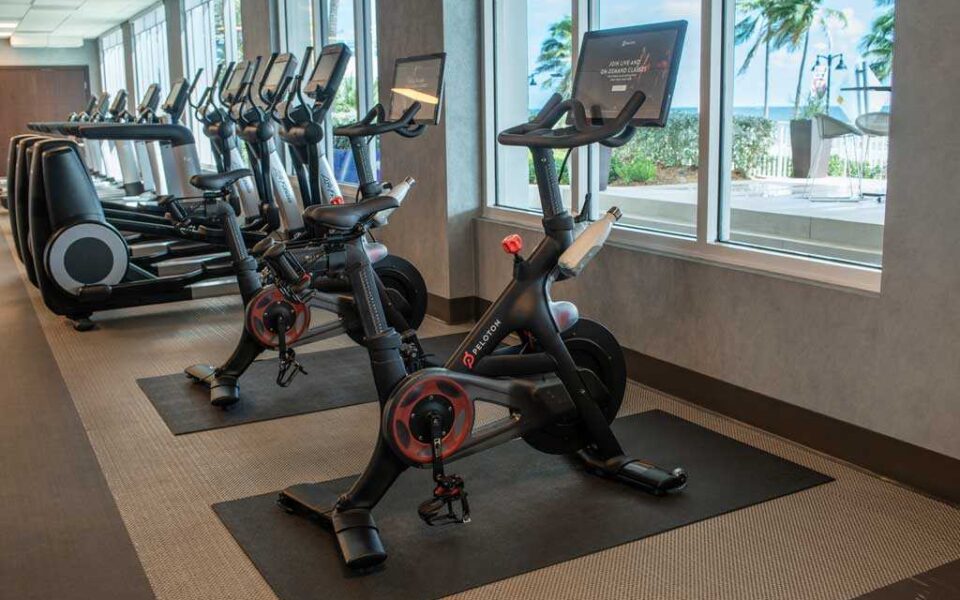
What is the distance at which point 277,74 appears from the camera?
6.54 meters

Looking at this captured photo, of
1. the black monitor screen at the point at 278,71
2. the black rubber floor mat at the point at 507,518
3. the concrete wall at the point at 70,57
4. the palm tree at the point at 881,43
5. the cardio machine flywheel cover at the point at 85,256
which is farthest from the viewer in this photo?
the concrete wall at the point at 70,57

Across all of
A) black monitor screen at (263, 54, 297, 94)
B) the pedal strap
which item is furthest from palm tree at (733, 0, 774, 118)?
black monitor screen at (263, 54, 297, 94)

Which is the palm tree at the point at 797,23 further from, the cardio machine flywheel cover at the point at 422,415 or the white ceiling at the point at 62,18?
the white ceiling at the point at 62,18

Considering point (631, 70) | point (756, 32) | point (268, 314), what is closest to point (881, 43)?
point (756, 32)

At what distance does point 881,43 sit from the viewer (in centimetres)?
340

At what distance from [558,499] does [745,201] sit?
1.62 meters

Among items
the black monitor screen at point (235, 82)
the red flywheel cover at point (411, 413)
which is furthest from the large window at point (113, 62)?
the red flywheel cover at point (411, 413)

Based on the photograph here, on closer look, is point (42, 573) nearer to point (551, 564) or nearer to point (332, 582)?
point (332, 582)

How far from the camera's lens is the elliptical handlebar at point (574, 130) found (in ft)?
10.0

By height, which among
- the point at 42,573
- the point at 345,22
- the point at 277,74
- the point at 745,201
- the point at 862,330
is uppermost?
the point at 345,22

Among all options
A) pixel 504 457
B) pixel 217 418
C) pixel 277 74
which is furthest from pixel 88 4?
pixel 504 457

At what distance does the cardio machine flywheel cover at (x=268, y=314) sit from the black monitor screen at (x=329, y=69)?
1.69 metres

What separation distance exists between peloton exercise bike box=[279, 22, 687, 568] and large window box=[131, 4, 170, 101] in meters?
13.8

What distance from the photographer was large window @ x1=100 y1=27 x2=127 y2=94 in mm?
19875
